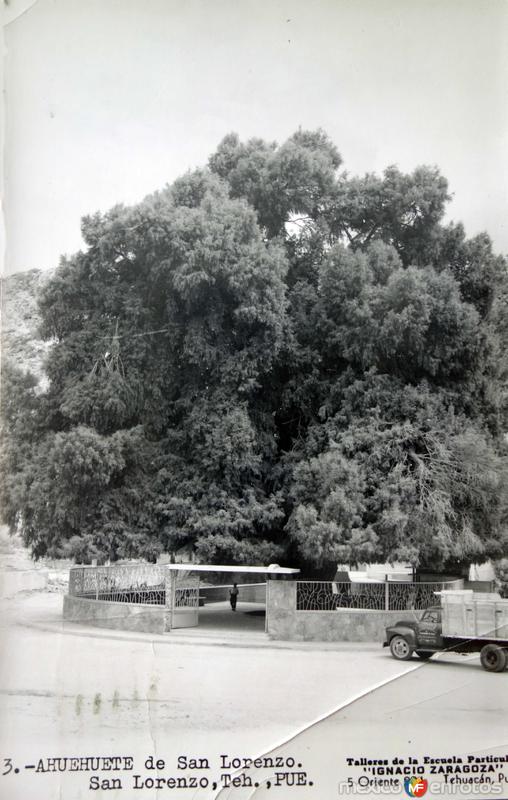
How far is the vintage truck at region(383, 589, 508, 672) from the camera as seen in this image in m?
10.8

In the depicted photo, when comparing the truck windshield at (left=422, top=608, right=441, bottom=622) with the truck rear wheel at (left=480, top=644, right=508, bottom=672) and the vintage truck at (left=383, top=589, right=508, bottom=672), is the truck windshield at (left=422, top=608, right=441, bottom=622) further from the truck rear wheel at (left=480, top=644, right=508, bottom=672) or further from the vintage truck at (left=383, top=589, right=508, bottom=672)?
the truck rear wheel at (left=480, top=644, right=508, bottom=672)

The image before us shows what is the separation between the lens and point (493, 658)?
35.1 ft

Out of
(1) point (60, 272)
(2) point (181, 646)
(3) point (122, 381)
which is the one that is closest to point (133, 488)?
(3) point (122, 381)

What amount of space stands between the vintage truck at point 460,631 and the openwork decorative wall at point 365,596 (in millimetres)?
2193

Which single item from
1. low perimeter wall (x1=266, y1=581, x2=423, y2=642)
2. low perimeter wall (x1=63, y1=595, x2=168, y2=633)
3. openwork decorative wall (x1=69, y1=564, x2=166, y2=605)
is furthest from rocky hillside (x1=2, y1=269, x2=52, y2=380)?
low perimeter wall (x1=266, y1=581, x2=423, y2=642)

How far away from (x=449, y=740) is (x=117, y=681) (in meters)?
4.17

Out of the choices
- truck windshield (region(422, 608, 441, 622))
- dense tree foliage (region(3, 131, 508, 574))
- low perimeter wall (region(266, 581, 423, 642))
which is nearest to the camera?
truck windshield (region(422, 608, 441, 622))

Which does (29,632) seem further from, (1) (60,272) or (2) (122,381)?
(1) (60,272)

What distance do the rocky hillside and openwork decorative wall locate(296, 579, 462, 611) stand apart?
272 inches

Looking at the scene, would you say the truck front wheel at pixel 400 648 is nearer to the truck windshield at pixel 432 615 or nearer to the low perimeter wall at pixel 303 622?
the truck windshield at pixel 432 615

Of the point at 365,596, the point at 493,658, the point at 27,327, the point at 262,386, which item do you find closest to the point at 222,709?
the point at 493,658

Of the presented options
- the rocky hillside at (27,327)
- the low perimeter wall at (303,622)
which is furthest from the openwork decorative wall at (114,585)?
the rocky hillside at (27,327)

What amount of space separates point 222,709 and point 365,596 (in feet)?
21.5

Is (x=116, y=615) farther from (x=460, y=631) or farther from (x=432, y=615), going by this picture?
(x=460, y=631)
